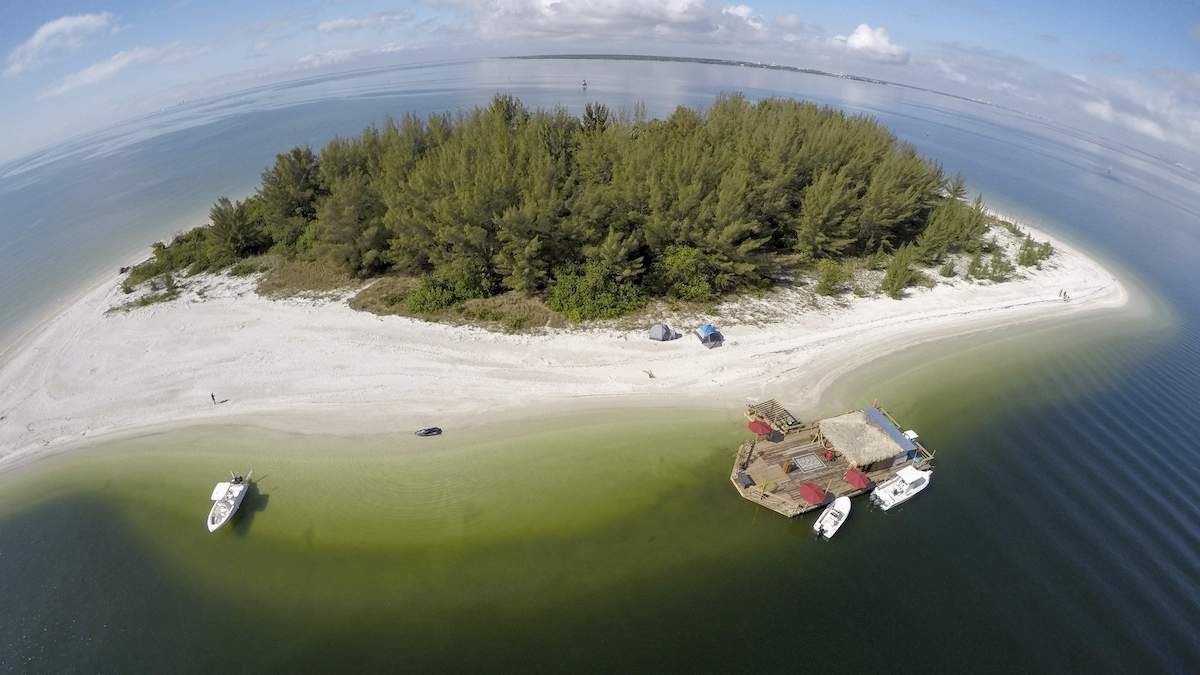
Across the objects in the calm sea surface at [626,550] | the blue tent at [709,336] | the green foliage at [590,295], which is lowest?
the calm sea surface at [626,550]

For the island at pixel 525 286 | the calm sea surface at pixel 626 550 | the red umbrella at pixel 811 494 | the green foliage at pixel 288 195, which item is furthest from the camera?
the green foliage at pixel 288 195

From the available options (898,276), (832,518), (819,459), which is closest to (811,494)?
(832,518)

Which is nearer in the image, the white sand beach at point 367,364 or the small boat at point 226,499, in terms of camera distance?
the small boat at point 226,499

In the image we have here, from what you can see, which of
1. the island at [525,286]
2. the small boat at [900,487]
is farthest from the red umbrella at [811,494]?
the island at [525,286]

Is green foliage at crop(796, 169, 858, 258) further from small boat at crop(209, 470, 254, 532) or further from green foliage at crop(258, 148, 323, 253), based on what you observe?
green foliage at crop(258, 148, 323, 253)

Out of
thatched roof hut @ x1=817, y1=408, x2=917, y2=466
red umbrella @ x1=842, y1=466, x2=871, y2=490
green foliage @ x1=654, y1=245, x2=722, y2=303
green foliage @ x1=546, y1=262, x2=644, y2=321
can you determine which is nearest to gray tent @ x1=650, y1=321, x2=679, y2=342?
green foliage @ x1=546, y1=262, x2=644, y2=321

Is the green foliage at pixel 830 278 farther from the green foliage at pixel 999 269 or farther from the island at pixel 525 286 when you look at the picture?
the green foliage at pixel 999 269

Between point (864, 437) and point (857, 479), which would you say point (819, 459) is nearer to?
point (857, 479)

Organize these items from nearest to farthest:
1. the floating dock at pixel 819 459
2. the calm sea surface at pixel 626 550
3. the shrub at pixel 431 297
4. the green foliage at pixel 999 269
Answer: the calm sea surface at pixel 626 550
the floating dock at pixel 819 459
the shrub at pixel 431 297
the green foliage at pixel 999 269
